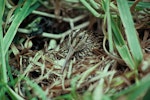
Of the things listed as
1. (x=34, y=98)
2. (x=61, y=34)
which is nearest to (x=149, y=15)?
(x=61, y=34)

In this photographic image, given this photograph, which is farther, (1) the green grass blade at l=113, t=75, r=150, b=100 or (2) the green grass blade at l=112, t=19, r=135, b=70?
(2) the green grass blade at l=112, t=19, r=135, b=70

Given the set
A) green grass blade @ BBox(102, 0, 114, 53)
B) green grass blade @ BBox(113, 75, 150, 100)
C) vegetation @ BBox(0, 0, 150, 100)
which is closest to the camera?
green grass blade @ BBox(113, 75, 150, 100)

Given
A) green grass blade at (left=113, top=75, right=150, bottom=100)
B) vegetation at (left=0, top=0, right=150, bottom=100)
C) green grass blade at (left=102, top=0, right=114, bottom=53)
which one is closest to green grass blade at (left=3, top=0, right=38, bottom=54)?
vegetation at (left=0, top=0, right=150, bottom=100)

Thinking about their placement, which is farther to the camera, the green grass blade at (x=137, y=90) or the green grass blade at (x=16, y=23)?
the green grass blade at (x=16, y=23)

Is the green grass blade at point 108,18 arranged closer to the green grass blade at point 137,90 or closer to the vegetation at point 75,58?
the vegetation at point 75,58

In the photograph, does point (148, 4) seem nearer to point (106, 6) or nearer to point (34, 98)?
point (106, 6)

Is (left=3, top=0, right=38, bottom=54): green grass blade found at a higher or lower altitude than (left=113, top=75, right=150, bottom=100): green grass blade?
higher

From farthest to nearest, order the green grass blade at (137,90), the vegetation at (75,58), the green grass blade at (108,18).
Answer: the green grass blade at (108,18)
the vegetation at (75,58)
the green grass blade at (137,90)

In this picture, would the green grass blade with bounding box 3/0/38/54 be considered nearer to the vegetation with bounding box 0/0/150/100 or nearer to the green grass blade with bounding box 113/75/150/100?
the vegetation with bounding box 0/0/150/100

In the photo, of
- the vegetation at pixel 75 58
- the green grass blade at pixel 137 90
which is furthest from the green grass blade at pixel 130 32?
the green grass blade at pixel 137 90
